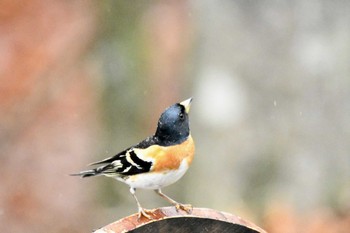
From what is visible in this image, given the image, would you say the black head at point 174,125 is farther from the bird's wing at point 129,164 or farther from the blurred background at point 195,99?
the blurred background at point 195,99

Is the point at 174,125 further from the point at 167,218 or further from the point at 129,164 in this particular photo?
the point at 167,218

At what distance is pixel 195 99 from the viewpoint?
371 cm

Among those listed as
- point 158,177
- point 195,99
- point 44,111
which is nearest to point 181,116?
point 158,177

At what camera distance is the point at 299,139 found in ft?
12.8

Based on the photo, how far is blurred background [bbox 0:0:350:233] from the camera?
375cm

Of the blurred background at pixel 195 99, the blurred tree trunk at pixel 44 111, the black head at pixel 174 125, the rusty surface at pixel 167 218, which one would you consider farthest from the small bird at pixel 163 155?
the blurred tree trunk at pixel 44 111

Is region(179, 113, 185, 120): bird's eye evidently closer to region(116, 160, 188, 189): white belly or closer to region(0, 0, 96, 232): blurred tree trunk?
region(116, 160, 188, 189): white belly

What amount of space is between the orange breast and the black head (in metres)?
0.01

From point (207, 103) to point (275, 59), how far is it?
0.24 m

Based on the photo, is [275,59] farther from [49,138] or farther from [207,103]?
[49,138]

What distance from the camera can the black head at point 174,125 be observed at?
8.09 ft

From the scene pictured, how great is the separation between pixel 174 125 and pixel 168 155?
60 mm

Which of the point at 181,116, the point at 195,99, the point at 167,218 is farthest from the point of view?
the point at 195,99

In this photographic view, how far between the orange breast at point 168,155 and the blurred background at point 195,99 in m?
1.20
